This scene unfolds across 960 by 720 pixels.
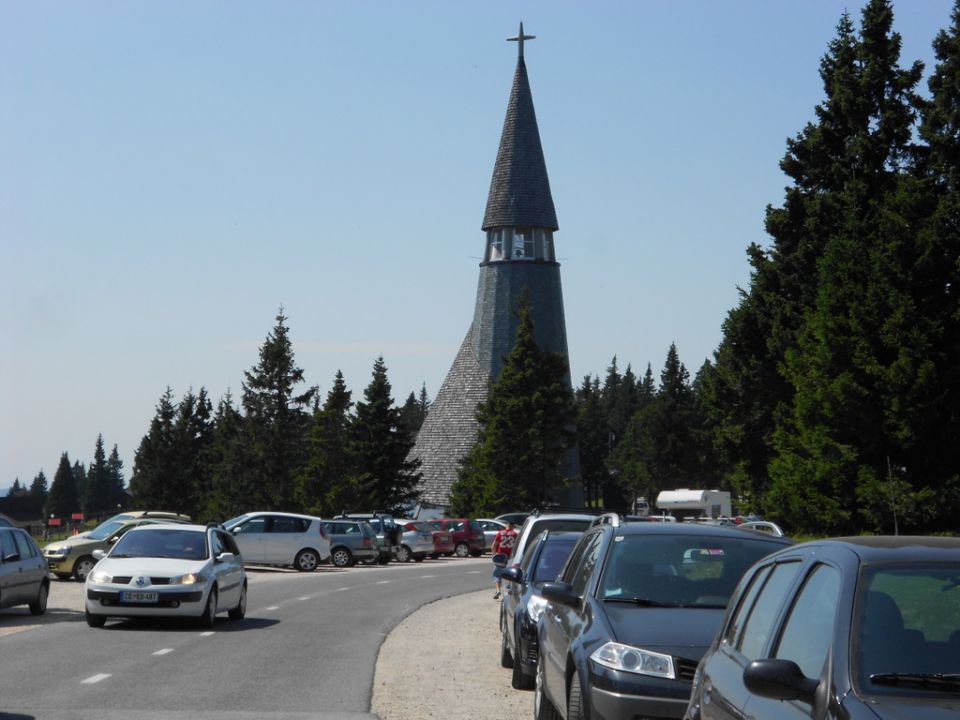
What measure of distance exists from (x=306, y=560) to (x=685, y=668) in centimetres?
3519

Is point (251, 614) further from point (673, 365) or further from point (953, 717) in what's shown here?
point (673, 365)

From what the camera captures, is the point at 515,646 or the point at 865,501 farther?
the point at 865,501

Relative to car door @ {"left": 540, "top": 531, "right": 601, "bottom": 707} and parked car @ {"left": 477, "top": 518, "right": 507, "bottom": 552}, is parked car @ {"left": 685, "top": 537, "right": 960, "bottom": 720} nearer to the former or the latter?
car door @ {"left": 540, "top": 531, "right": 601, "bottom": 707}

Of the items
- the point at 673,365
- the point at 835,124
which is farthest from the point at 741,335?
the point at 673,365

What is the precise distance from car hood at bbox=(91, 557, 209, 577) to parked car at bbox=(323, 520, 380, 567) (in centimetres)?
2738

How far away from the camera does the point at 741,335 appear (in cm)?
5334

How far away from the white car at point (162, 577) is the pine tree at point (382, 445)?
7246 centimetres

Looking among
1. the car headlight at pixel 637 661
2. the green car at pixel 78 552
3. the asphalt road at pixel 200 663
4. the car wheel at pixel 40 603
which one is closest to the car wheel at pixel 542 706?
the asphalt road at pixel 200 663

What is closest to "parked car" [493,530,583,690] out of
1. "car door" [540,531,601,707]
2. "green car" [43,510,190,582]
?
"car door" [540,531,601,707]

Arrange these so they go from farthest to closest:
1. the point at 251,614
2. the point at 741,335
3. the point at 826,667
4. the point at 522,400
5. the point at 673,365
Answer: the point at 673,365, the point at 522,400, the point at 741,335, the point at 251,614, the point at 826,667

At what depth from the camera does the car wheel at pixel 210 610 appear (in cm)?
2023

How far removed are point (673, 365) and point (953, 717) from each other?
13851cm

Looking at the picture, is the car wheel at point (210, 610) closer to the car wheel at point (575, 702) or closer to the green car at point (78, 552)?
the car wheel at point (575, 702)

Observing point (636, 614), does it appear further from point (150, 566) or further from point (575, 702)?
point (150, 566)
